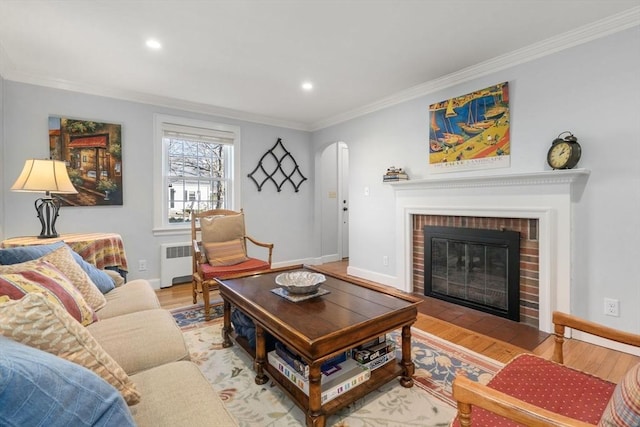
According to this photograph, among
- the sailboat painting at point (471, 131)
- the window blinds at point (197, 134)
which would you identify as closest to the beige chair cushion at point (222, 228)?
the window blinds at point (197, 134)

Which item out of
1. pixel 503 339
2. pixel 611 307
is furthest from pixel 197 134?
pixel 611 307

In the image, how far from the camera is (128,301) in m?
1.94

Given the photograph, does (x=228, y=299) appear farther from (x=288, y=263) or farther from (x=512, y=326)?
(x=288, y=263)

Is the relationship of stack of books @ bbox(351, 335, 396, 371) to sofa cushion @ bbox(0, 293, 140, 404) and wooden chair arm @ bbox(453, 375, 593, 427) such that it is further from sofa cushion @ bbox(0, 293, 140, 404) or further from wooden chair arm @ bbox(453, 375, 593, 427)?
sofa cushion @ bbox(0, 293, 140, 404)

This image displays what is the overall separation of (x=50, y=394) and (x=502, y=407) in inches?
42.2

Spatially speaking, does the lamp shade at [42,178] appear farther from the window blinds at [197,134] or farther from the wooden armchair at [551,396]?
the wooden armchair at [551,396]

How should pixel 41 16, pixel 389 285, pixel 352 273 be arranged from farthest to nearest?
pixel 352 273 → pixel 389 285 → pixel 41 16

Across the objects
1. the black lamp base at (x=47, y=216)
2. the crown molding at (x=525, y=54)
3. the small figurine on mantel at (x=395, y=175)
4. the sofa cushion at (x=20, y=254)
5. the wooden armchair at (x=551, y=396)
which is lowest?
the wooden armchair at (x=551, y=396)

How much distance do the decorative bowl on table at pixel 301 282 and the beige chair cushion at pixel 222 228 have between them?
60.5 inches

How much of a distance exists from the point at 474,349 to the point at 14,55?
4.51 meters

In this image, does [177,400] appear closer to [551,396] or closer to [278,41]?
[551,396]

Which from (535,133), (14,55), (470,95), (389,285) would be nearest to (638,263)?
(535,133)

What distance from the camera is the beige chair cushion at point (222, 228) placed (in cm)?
331

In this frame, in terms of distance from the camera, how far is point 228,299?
219 centimetres
